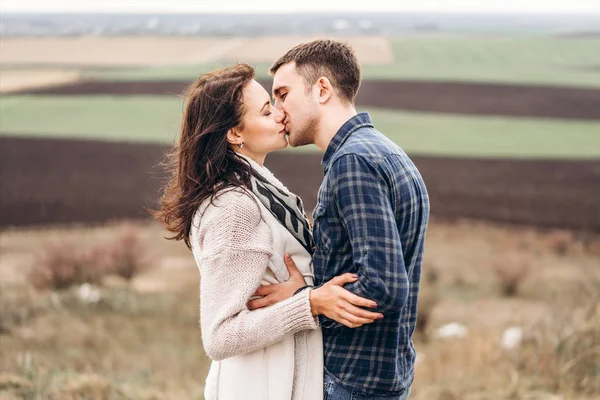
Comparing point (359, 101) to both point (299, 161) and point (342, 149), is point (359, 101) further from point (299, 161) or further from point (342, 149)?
point (342, 149)

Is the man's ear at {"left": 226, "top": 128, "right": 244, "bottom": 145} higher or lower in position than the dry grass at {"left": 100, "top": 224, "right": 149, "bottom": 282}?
higher

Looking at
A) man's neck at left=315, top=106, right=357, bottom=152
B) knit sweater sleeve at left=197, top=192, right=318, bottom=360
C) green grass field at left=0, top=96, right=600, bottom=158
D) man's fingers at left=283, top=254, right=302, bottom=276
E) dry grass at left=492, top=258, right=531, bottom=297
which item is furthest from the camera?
green grass field at left=0, top=96, right=600, bottom=158

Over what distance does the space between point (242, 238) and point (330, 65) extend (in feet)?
2.24

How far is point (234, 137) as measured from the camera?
248 centimetres

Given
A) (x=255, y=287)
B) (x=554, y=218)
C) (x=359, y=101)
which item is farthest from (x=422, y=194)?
(x=359, y=101)

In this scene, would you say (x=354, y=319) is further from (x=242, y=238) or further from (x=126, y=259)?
(x=126, y=259)

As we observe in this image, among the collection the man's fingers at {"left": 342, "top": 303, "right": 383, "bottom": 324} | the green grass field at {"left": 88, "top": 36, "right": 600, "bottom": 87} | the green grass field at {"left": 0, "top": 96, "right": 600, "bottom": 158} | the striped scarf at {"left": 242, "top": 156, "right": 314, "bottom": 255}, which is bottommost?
the green grass field at {"left": 0, "top": 96, "right": 600, "bottom": 158}

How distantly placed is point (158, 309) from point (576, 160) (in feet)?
70.8

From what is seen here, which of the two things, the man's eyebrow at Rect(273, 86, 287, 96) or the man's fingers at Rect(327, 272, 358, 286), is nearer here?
the man's fingers at Rect(327, 272, 358, 286)

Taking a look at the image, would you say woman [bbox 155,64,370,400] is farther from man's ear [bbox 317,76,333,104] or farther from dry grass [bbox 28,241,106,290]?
dry grass [bbox 28,241,106,290]

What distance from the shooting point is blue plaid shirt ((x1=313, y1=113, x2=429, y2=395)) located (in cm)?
209

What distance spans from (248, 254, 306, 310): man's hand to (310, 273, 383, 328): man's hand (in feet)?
0.31

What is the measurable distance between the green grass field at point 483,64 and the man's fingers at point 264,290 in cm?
4228

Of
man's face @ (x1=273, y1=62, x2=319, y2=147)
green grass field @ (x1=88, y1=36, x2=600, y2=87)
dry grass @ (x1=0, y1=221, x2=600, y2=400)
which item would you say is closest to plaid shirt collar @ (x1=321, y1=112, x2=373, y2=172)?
man's face @ (x1=273, y1=62, x2=319, y2=147)
